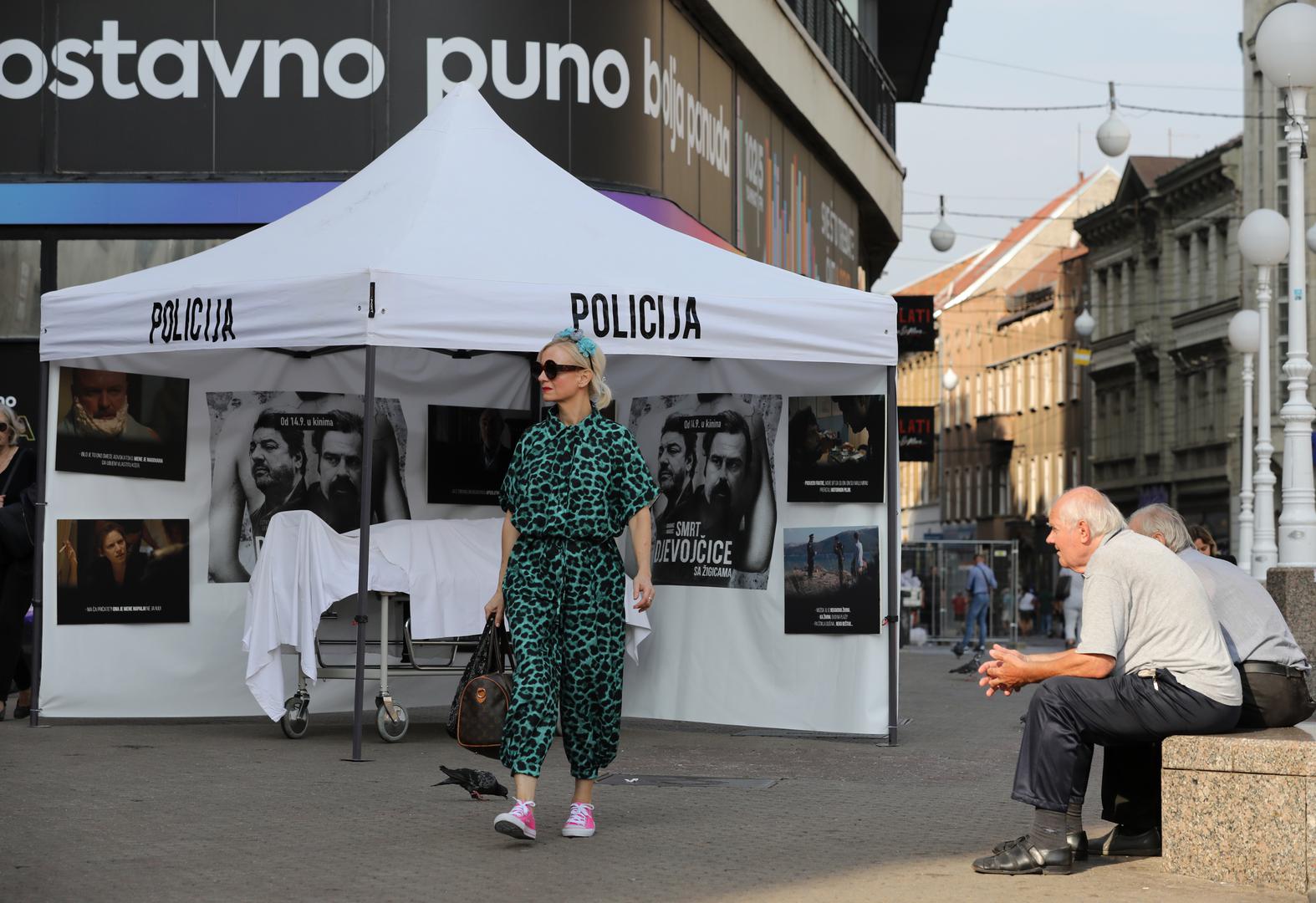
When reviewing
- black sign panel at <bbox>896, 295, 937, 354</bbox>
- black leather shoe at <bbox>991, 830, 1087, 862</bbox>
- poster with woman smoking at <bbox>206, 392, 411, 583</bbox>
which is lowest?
black leather shoe at <bbox>991, 830, 1087, 862</bbox>

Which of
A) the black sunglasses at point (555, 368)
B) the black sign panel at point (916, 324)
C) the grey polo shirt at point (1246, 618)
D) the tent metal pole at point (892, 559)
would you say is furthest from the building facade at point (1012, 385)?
the black sunglasses at point (555, 368)

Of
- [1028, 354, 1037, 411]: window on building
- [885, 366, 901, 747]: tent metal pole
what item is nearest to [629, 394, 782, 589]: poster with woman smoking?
[885, 366, 901, 747]: tent metal pole

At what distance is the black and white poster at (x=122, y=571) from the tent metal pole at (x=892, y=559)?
444 centimetres

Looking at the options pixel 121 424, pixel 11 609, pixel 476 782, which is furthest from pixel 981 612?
pixel 476 782

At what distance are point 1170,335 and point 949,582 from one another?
33.0 metres

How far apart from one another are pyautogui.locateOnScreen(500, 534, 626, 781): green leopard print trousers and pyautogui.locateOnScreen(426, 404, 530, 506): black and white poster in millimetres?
5896

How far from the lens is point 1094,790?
34.9 ft

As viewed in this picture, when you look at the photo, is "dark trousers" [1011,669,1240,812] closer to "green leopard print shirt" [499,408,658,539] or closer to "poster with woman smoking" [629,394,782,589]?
"green leopard print shirt" [499,408,658,539]

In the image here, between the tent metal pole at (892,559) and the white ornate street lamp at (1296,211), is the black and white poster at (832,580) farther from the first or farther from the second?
the white ornate street lamp at (1296,211)

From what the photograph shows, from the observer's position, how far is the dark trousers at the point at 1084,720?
24.1 ft

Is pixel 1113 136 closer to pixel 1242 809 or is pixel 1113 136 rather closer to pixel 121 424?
pixel 121 424

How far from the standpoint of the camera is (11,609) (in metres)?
13.3

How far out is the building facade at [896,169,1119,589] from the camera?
81.9 meters

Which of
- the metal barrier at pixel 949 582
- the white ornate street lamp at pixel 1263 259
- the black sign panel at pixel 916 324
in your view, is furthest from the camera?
the metal barrier at pixel 949 582
